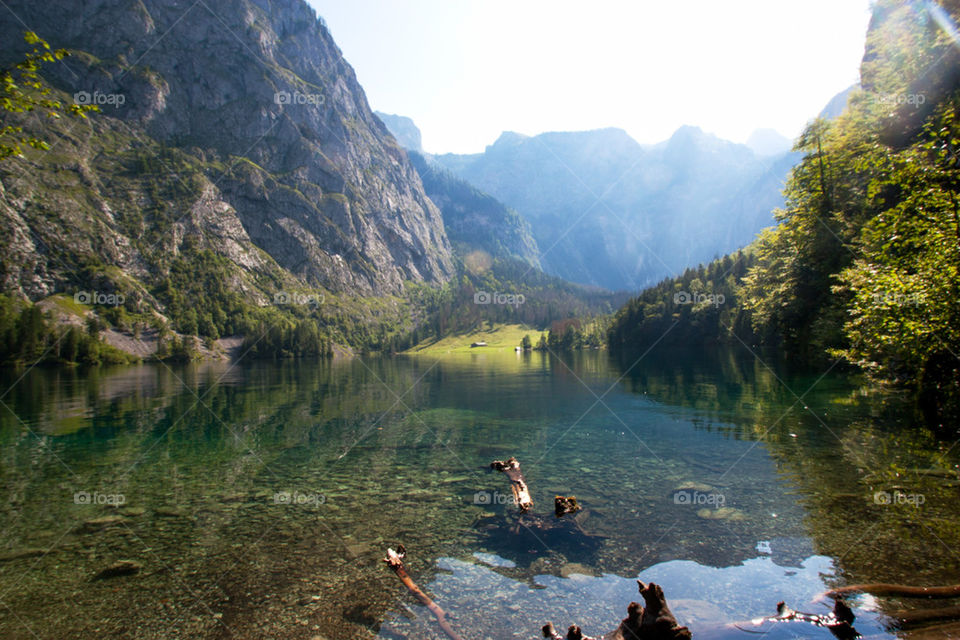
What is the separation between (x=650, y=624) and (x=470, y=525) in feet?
31.8

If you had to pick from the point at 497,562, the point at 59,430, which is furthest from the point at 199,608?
the point at 59,430

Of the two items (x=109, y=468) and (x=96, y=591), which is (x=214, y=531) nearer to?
(x=96, y=591)

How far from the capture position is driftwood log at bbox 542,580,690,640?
9133 millimetres

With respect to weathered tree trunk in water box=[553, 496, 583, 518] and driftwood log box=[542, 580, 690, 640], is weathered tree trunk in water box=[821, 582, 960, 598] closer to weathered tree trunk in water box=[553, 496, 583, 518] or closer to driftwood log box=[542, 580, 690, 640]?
driftwood log box=[542, 580, 690, 640]

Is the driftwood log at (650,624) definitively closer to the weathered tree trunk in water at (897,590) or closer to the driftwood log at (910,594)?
the driftwood log at (910,594)

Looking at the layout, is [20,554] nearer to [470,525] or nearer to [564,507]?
[470,525]

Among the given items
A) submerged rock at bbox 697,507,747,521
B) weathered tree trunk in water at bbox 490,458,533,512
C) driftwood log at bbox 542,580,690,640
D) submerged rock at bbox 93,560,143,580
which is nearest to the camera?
driftwood log at bbox 542,580,690,640

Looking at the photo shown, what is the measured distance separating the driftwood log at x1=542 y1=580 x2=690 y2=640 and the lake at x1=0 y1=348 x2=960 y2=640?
7.09ft

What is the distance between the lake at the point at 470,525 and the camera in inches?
483

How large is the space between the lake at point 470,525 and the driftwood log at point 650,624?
216cm

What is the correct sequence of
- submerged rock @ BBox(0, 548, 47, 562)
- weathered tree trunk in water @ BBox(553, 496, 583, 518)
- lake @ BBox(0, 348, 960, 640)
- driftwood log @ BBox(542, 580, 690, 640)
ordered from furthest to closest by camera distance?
1. weathered tree trunk in water @ BBox(553, 496, 583, 518)
2. submerged rock @ BBox(0, 548, 47, 562)
3. lake @ BBox(0, 348, 960, 640)
4. driftwood log @ BBox(542, 580, 690, 640)

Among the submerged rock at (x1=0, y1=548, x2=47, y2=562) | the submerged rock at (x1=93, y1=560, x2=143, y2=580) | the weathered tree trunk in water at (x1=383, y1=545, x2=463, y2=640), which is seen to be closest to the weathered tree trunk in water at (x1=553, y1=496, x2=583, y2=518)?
the weathered tree trunk in water at (x1=383, y1=545, x2=463, y2=640)

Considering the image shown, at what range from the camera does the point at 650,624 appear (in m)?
9.30

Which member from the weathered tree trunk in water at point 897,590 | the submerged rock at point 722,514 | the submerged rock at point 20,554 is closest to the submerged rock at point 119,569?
the submerged rock at point 20,554
